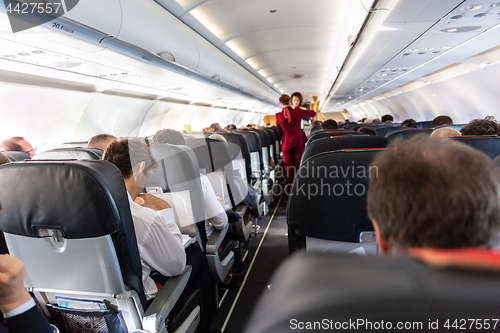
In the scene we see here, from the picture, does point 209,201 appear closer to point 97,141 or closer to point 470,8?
point 97,141

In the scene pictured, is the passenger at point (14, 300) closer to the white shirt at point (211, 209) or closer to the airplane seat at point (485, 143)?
the white shirt at point (211, 209)

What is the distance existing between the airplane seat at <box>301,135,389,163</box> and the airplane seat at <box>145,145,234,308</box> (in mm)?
1067

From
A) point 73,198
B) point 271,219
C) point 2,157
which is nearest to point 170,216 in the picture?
point 73,198

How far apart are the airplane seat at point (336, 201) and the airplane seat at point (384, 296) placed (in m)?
1.25

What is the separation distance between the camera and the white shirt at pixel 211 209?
2.70 meters

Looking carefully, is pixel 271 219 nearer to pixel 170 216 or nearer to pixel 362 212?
pixel 170 216

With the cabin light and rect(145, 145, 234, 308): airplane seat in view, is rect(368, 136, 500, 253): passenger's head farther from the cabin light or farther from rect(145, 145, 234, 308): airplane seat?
the cabin light

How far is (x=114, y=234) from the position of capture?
4.58 feet

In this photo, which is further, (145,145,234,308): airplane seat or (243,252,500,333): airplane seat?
(145,145,234,308): airplane seat

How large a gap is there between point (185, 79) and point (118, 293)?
558cm

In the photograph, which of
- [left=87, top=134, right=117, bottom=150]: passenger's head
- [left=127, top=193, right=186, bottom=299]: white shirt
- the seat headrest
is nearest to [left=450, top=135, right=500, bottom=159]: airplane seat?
[left=127, top=193, right=186, bottom=299]: white shirt

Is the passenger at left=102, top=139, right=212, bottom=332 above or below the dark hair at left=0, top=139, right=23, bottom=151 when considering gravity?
below

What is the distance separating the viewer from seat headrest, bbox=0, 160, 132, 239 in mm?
1278

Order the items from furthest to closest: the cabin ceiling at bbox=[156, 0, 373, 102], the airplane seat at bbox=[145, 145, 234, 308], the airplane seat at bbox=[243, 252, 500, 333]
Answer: the cabin ceiling at bbox=[156, 0, 373, 102]
the airplane seat at bbox=[145, 145, 234, 308]
the airplane seat at bbox=[243, 252, 500, 333]
